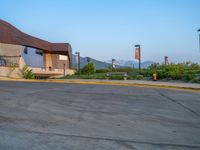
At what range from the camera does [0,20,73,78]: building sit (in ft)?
120

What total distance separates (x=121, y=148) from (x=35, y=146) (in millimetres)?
1473

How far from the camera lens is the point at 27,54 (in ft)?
147

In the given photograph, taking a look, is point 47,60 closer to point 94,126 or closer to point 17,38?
point 17,38

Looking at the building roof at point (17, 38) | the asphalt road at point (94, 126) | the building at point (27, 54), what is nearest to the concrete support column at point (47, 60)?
the building at point (27, 54)

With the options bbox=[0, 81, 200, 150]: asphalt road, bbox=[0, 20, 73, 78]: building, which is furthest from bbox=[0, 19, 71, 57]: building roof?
bbox=[0, 81, 200, 150]: asphalt road

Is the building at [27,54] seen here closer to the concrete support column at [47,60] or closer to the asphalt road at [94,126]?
the concrete support column at [47,60]

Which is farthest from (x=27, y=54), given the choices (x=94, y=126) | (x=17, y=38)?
(x=94, y=126)

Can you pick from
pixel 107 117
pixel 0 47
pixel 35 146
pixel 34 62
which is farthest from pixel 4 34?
pixel 35 146

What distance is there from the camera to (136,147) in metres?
6.12

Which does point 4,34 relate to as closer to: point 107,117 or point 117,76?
point 117,76

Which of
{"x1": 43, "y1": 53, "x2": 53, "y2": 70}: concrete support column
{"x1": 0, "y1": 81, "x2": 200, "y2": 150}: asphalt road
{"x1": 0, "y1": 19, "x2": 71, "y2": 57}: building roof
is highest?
{"x1": 0, "y1": 19, "x2": 71, "y2": 57}: building roof

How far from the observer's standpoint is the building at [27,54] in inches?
1434

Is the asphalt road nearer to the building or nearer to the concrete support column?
the building

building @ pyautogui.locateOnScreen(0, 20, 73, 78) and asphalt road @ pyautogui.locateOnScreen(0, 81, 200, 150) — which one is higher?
building @ pyautogui.locateOnScreen(0, 20, 73, 78)
